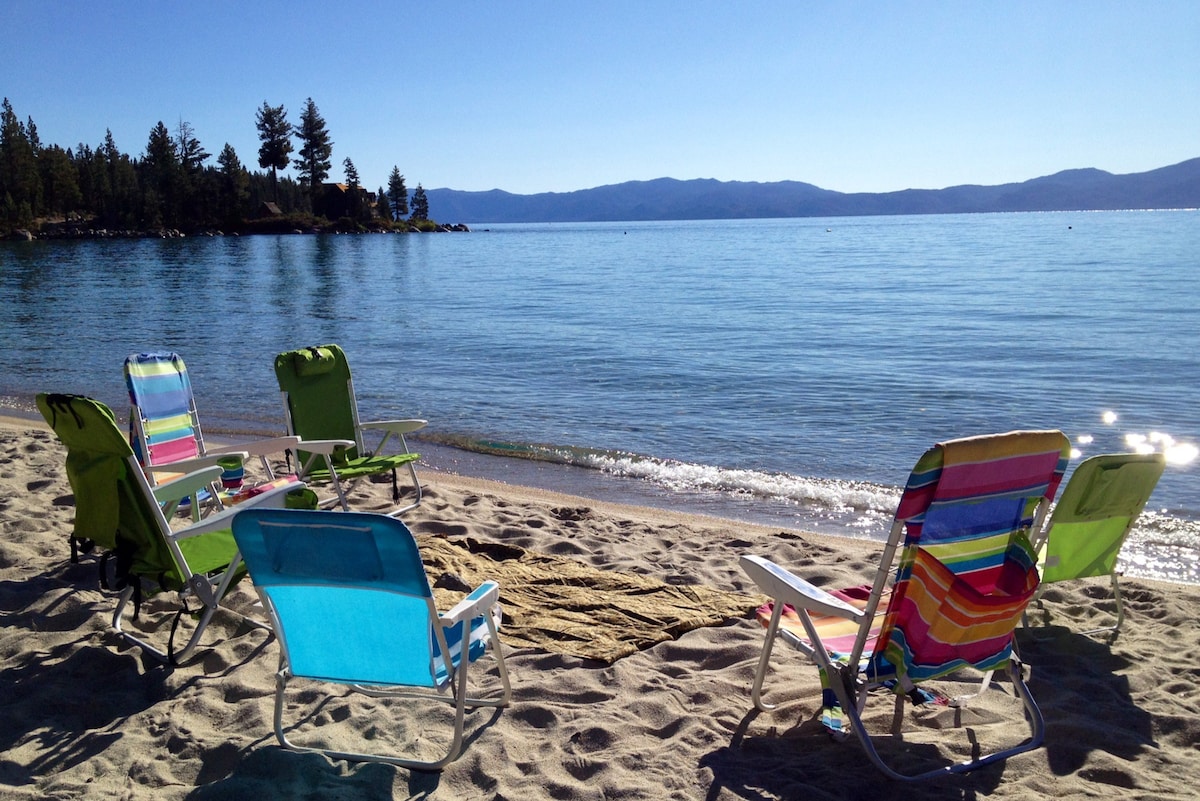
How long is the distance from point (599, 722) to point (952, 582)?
1417mm

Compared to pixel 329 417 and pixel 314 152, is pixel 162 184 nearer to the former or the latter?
pixel 314 152

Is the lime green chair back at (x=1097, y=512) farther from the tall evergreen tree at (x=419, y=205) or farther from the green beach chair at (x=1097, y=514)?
the tall evergreen tree at (x=419, y=205)

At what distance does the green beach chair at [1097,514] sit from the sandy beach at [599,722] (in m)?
0.38

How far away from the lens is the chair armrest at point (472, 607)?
9.36ft

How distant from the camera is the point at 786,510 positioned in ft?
25.3

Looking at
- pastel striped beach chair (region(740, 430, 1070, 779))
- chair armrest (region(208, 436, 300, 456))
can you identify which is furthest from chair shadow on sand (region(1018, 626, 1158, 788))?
chair armrest (region(208, 436, 300, 456))

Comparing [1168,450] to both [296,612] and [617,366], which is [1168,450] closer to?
[617,366]

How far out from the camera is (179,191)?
291 feet

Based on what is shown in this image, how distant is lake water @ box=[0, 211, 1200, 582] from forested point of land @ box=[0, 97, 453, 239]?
50.4 metres

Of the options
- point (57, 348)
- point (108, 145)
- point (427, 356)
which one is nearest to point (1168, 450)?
point (427, 356)

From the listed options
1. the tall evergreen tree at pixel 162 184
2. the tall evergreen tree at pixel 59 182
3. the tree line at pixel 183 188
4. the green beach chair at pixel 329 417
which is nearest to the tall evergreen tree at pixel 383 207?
the tree line at pixel 183 188

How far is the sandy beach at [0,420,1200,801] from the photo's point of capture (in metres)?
2.97

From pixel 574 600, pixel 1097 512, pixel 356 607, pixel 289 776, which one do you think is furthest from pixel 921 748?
pixel 289 776

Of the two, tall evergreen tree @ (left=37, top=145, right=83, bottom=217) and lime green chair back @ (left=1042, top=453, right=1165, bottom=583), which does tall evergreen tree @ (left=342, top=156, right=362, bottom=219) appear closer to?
tall evergreen tree @ (left=37, top=145, right=83, bottom=217)
